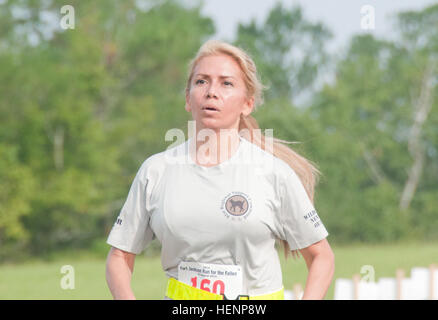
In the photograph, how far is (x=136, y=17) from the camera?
3531 cm

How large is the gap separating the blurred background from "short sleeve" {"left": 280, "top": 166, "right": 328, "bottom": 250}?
15.8 m

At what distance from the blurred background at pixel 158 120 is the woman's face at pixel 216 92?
15.8 metres

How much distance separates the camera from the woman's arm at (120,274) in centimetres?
282

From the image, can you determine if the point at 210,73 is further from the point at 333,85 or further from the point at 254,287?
the point at 333,85

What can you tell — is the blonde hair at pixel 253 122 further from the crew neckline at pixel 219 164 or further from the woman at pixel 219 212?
the crew neckline at pixel 219 164

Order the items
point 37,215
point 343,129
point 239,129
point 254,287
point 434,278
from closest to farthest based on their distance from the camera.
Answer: point 254,287 < point 239,129 < point 434,278 < point 37,215 < point 343,129

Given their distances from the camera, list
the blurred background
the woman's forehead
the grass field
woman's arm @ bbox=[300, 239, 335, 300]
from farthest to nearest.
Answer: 1. the blurred background
2. the grass field
3. the woman's forehead
4. woman's arm @ bbox=[300, 239, 335, 300]

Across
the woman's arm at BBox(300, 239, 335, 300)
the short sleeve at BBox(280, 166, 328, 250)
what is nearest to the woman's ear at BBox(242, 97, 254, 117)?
the short sleeve at BBox(280, 166, 328, 250)

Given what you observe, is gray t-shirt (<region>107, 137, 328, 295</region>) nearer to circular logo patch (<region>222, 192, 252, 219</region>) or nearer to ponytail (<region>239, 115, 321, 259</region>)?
circular logo patch (<region>222, 192, 252, 219</region>)

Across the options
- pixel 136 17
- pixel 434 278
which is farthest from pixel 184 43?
pixel 434 278

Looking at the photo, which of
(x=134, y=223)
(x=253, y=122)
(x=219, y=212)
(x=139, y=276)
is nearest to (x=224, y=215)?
(x=219, y=212)

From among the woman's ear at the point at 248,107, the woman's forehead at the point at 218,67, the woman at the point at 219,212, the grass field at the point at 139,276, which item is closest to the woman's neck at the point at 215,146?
the woman at the point at 219,212

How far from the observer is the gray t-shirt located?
288 cm
